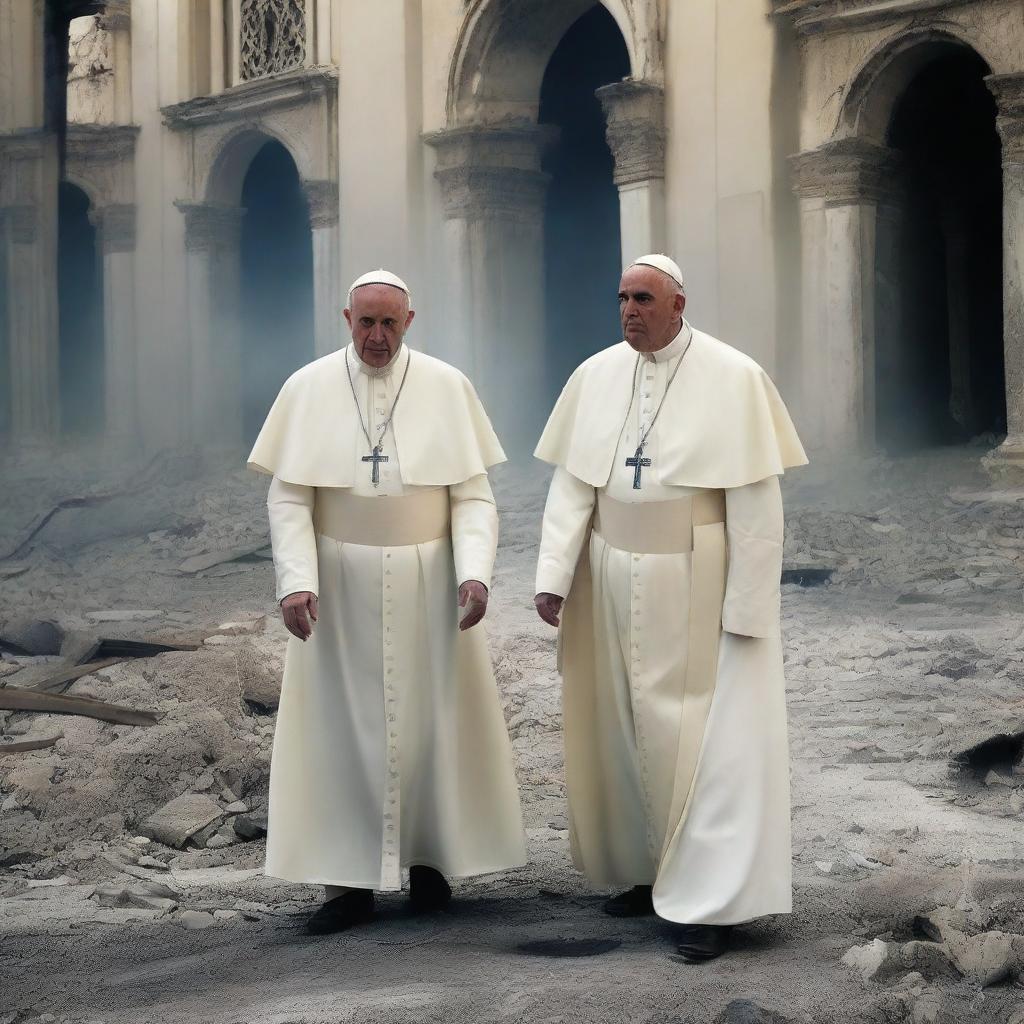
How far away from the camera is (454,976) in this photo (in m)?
3.46

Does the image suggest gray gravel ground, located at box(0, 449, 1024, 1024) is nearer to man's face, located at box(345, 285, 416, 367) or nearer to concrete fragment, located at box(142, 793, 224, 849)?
concrete fragment, located at box(142, 793, 224, 849)

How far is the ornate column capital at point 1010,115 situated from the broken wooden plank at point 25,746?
767 cm

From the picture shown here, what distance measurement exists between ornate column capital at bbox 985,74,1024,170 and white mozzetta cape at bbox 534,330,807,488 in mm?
7208

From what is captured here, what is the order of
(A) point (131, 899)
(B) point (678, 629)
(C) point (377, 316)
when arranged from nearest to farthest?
(B) point (678, 629) < (C) point (377, 316) < (A) point (131, 899)

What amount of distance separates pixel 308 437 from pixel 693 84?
8.47 m

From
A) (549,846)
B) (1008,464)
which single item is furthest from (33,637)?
(1008,464)

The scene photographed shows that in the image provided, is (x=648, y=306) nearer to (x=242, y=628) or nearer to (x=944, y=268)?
(x=242, y=628)

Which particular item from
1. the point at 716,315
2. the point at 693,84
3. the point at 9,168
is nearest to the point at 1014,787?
the point at 716,315

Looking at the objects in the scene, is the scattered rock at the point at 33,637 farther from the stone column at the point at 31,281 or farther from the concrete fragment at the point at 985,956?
the stone column at the point at 31,281

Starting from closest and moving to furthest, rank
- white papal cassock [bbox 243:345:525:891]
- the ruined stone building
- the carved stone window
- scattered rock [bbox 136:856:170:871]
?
white papal cassock [bbox 243:345:525:891] < scattered rock [bbox 136:856:170:871] < the ruined stone building < the carved stone window

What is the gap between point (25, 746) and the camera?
5.91m

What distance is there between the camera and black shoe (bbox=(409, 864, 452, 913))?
4.22 meters

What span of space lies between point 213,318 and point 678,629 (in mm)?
14039

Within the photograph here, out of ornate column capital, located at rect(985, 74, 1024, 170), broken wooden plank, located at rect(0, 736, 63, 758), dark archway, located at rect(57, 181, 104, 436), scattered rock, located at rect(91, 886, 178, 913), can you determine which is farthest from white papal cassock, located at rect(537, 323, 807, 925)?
dark archway, located at rect(57, 181, 104, 436)
